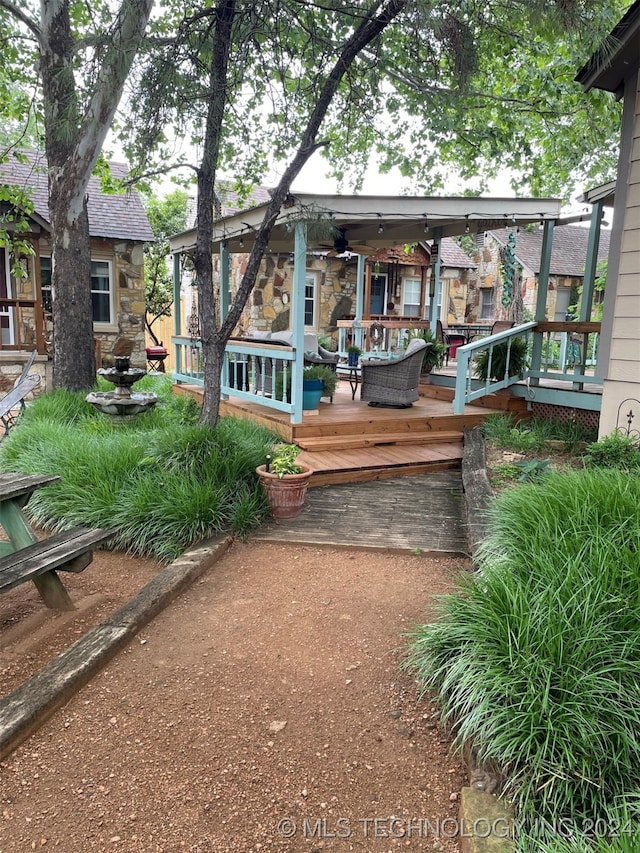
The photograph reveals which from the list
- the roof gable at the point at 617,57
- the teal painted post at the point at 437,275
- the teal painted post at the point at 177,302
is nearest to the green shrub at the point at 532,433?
the teal painted post at the point at 437,275

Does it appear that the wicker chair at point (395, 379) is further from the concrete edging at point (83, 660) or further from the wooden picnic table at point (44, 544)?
the wooden picnic table at point (44, 544)

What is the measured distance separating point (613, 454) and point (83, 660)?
3682mm

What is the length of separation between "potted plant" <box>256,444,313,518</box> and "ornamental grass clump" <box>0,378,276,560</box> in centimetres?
10

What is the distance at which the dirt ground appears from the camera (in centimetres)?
170

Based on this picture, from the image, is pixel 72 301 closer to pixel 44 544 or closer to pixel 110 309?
pixel 44 544

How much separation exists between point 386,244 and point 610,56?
4304 millimetres

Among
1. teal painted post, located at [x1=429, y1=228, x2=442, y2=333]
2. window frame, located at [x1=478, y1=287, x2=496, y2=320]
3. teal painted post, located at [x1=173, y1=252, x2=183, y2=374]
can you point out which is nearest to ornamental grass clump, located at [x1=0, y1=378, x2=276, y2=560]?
teal painted post, located at [x1=173, y1=252, x2=183, y2=374]

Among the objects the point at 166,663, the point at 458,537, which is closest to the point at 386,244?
the point at 458,537

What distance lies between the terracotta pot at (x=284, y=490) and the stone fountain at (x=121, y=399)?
2.70 metres

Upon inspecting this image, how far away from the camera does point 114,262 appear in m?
12.9

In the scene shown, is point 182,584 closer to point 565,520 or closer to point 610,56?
point 565,520

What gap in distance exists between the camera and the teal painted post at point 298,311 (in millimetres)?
5426

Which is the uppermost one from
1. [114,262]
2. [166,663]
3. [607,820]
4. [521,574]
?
[114,262]

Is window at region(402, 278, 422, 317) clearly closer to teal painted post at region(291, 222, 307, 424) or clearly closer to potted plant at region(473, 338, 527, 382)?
potted plant at region(473, 338, 527, 382)
